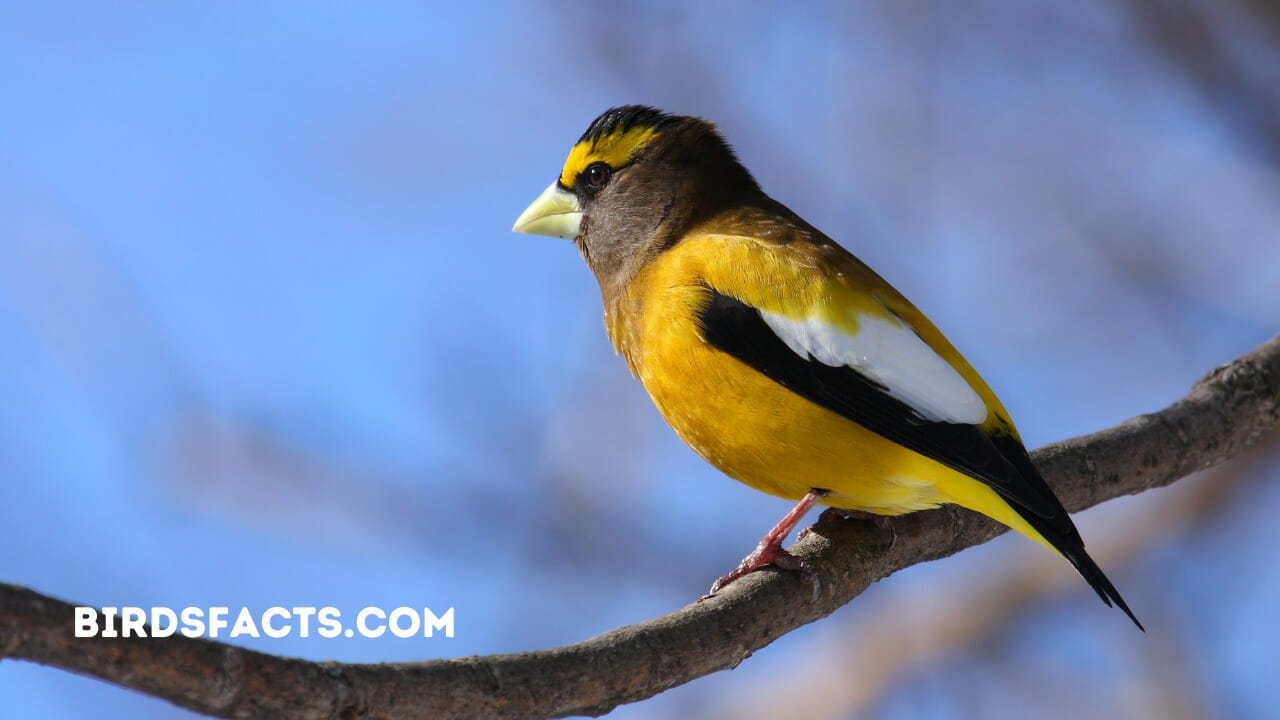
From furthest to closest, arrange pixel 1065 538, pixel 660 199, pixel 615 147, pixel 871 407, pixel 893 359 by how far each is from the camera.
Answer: pixel 615 147 → pixel 660 199 → pixel 893 359 → pixel 871 407 → pixel 1065 538

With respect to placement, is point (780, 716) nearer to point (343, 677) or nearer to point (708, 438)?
point (708, 438)

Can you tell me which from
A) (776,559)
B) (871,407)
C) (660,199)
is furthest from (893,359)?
(660,199)

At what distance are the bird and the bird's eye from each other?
1.96 feet

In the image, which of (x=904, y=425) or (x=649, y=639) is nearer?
(x=649, y=639)

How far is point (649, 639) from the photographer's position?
3.22 meters

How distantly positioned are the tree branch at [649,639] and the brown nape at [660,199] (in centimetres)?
112

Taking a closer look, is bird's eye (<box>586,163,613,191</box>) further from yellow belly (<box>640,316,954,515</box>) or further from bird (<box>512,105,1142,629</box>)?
yellow belly (<box>640,316,954,515</box>)

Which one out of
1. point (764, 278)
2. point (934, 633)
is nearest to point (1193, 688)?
point (934, 633)

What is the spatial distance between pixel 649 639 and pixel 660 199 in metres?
1.97

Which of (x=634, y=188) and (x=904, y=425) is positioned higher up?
(x=634, y=188)

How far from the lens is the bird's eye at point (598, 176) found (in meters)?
4.95

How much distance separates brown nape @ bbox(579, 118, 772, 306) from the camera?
466 cm

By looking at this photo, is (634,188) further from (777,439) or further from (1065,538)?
(1065,538)

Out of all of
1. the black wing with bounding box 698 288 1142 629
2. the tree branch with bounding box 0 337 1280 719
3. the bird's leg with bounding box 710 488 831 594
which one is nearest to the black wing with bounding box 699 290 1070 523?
the black wing with bounding box 698 288 1142 629
